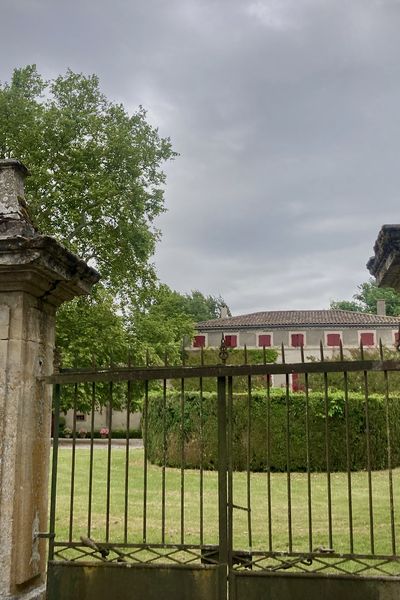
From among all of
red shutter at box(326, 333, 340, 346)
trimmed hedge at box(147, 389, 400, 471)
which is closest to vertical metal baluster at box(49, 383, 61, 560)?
trimmed hedge at box(147, 389, 400, 471)

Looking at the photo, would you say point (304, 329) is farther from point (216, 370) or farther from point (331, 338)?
point (216, 370)

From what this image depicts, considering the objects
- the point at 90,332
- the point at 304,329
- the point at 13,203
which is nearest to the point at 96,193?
the point at 90,332

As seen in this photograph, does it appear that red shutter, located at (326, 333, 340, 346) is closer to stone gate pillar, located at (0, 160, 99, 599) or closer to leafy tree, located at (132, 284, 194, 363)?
leafy tree, located at (132, 284, 194, 363)

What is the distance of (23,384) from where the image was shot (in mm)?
3762

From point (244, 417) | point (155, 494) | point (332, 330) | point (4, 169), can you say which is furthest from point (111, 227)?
point (332, 330)

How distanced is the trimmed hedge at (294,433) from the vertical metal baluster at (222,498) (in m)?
10.6

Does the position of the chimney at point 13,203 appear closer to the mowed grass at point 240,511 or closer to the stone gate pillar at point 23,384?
the stone gate pillar at point 23,384

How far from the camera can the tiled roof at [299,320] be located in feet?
137

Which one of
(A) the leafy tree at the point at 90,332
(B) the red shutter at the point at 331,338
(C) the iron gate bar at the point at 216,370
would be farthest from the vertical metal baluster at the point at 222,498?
(B) the red shutter at the point at 331,338

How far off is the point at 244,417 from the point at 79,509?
20.6 feet

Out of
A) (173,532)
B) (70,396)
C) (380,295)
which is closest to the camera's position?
(173,532)

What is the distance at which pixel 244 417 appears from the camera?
49.2 ft

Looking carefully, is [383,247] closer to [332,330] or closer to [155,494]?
[155,494]

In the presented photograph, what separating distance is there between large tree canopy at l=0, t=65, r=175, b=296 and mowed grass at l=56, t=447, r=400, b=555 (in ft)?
23.1
